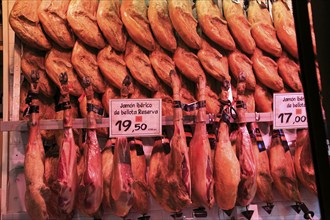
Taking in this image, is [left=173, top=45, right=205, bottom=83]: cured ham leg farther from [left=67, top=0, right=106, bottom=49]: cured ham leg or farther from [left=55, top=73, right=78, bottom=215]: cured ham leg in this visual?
[left=55, top=73, right=78, bottom=215]: cured ham leg

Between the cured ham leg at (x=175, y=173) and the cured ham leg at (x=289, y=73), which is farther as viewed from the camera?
the cured ham leg at (x=289, y=73)

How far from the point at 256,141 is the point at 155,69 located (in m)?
0.60

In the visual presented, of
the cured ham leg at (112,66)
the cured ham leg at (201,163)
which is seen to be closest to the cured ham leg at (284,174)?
the cured ham leg at (201,163)

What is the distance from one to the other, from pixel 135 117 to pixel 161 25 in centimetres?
52

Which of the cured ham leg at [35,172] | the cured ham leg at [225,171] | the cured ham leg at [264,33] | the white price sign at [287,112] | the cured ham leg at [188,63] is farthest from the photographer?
the cured ham leg at [264,33]

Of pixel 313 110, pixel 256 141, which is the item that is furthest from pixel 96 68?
pixel 313 110

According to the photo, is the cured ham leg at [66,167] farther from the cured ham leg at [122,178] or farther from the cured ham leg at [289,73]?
the cured ham leg at [289,73]

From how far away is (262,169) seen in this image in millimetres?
1888

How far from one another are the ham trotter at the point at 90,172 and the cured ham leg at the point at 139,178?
161 mm

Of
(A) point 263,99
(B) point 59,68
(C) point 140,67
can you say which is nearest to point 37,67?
(B) point 59,68

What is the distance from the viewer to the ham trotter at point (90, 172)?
5.40 feet

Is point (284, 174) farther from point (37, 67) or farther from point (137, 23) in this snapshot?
point (37, 67)

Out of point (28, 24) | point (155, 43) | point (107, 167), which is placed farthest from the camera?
point (155, 43)

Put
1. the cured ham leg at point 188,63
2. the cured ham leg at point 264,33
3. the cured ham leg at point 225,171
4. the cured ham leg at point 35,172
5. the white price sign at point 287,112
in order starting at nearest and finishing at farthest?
the cured ham leg at point 35,172 < the cured ham leg at point 225,171 < the white price sign at point 287,112 < the cured ham leg at point 188,63 < the cured ham leg at point 264,33
